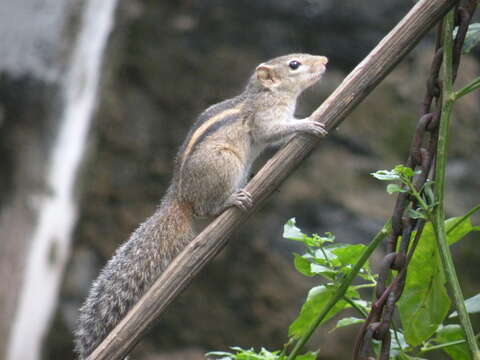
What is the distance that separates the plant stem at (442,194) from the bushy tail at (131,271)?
934 mm

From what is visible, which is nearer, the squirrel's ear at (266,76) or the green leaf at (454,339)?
the green leaf at (454,339)

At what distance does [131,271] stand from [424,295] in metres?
0.89

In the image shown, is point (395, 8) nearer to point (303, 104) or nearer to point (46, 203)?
point (303, 104)

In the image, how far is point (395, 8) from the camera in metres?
5.36

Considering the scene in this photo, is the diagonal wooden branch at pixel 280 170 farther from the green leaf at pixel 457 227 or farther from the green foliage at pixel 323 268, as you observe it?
the green leaf at pixel 457 227

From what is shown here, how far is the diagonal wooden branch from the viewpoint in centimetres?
153

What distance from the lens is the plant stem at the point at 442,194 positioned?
131 centimetres

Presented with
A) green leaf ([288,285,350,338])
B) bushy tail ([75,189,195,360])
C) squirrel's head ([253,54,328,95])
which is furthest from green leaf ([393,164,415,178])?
squirrel's head ([253,54,328,95])

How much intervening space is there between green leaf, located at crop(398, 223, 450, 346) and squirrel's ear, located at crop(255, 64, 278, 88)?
1436mm

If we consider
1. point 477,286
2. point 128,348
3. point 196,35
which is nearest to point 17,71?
point 196,35

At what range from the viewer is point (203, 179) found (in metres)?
2.45

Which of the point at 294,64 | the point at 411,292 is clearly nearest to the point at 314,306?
the point at 411,292

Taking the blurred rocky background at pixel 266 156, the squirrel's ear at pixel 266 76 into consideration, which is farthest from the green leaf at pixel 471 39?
the blurred rocky background at pixel 266 156

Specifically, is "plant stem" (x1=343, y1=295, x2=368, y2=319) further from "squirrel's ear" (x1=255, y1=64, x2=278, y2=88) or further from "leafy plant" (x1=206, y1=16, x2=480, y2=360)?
"squirrel's ear" (x1=255, y1=64, x2=278, y2=88)
